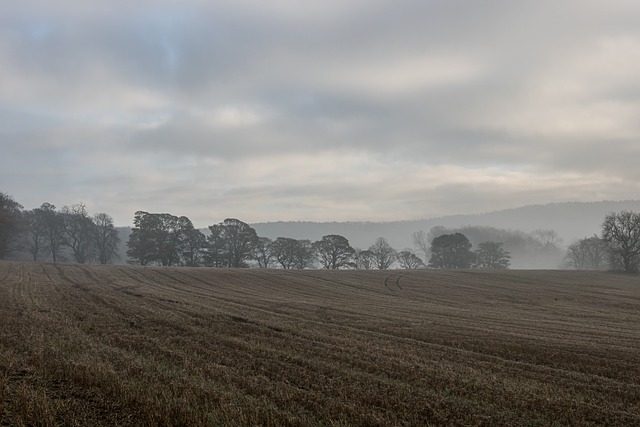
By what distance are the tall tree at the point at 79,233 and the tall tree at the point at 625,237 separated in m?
111

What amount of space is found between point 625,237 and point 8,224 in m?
115

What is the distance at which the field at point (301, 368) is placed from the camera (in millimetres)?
8336

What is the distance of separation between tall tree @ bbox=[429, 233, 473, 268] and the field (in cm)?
8438

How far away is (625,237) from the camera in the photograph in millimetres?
83062

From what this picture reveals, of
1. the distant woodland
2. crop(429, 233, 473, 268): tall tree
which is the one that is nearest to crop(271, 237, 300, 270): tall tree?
the distant woodland

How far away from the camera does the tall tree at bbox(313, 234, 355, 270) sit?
3944 inches

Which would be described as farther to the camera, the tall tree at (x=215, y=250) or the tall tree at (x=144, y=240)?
the tall tree at (x=215, y=250)

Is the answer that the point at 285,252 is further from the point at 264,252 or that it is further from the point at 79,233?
the point at 79,233

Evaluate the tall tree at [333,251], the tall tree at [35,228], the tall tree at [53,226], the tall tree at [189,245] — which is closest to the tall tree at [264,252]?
the tall tree at [333,251]

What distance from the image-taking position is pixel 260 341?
15.5m

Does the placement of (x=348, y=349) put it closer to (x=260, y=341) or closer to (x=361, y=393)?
(x=260, y=341)

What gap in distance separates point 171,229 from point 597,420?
Answer: 88762 mm

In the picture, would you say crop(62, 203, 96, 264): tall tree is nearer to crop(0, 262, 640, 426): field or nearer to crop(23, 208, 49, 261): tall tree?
crop(23, 208, 49, 261): tall tree

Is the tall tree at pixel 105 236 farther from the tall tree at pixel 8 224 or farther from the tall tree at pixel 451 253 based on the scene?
the tall tree at pixel 451 253
